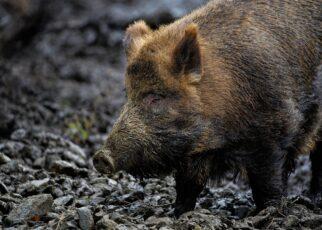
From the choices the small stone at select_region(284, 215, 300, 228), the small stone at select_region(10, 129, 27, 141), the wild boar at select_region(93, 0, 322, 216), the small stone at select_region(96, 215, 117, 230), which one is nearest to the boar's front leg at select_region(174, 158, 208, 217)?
the wild boar at select_region(93, 0, 322, 216)

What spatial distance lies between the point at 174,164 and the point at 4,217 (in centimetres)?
164

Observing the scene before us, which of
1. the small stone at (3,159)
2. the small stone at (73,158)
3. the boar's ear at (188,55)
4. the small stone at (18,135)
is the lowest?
the small stone at (3,159)

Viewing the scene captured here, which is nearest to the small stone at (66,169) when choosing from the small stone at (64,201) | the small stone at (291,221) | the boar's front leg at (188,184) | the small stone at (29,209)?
the small stone at (64,201)

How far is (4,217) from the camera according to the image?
6730 millimetres

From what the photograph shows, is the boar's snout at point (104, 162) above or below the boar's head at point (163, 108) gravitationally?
below

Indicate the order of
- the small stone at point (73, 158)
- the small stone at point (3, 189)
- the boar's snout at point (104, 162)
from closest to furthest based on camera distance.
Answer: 1. the boar's snout at point (104, 162)
2. the small stone at point (3, 189)
3. the small stone at point (73, 158)

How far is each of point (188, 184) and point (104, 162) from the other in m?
1.12

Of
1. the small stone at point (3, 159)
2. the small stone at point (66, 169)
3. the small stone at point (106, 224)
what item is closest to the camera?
the small stone at point (106, 224)

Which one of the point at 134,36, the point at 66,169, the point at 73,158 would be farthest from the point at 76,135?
the point at 134,36

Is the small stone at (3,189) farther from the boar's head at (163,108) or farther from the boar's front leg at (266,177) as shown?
the boar's front leg at (266,177)

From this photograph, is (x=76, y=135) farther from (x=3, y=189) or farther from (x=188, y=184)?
(x=188, y=184)

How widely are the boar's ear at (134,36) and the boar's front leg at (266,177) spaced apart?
1.60 m

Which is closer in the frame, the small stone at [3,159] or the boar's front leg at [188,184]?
the boar's front leg at [188,184]

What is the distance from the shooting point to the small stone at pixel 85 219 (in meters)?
6.30
